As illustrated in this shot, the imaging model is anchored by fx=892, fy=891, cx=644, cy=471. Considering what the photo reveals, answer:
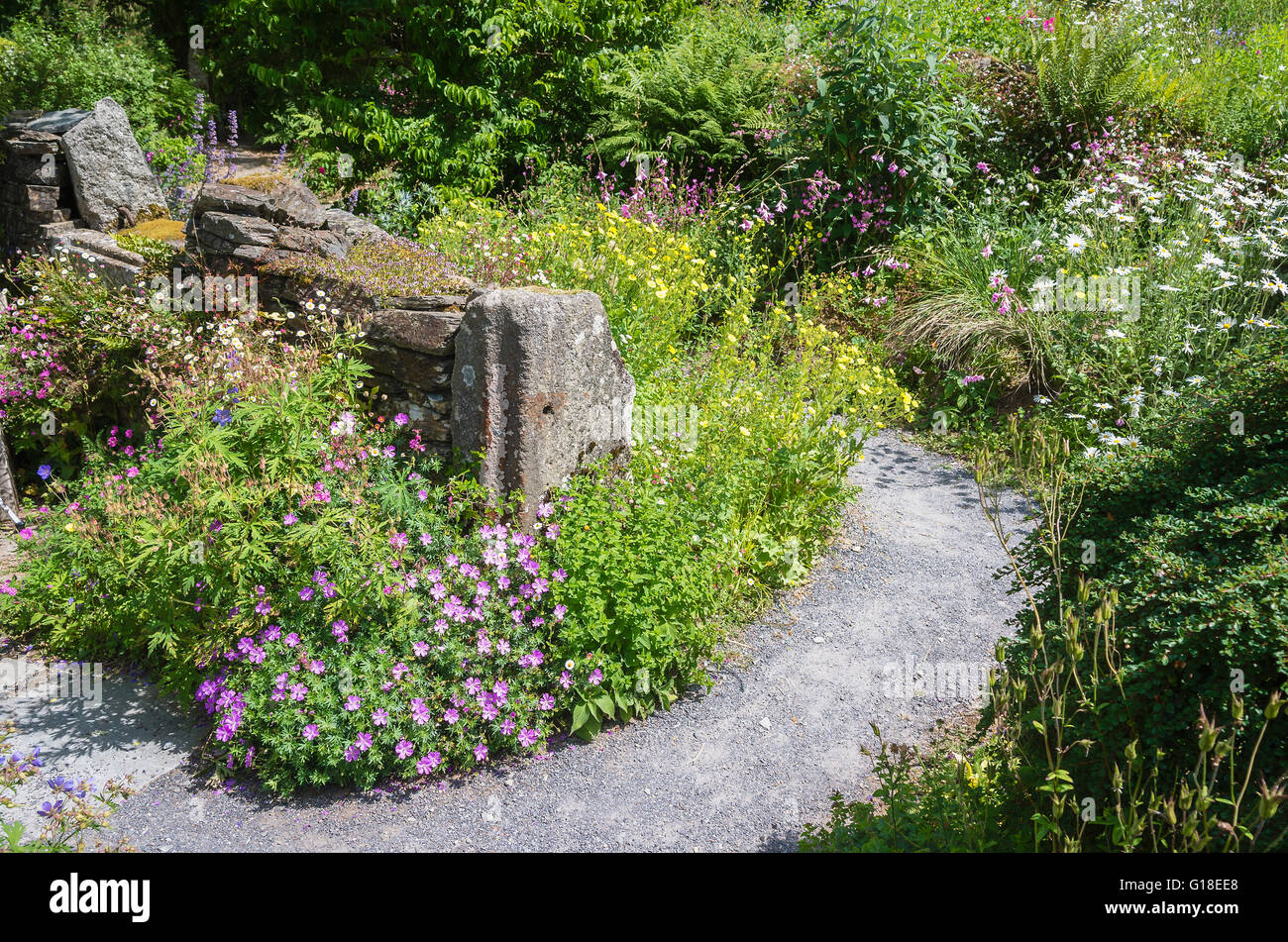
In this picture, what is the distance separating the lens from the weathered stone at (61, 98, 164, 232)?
716cm

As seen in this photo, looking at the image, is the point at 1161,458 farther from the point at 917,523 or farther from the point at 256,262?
the point at 256,262

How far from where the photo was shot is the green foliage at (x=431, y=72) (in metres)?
8.09

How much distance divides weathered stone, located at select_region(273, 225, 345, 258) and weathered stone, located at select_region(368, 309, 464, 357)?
1.02 m

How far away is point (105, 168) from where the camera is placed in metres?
7.23

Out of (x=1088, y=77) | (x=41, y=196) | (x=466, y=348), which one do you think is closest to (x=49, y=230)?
(x=41, y=196)

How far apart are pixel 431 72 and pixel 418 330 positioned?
487 cm

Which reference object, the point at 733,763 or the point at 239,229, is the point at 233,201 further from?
the point at 733,763

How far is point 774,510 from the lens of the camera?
500 centimetres

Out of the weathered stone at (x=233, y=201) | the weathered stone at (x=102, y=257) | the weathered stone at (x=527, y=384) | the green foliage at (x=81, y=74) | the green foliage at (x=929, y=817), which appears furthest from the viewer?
the green foliage at (x=81, y=74)

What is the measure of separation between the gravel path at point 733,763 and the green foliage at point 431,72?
563 cm

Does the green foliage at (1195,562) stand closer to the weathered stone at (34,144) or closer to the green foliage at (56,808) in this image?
the green foliage at (56,808)

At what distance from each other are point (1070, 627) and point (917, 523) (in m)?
3.43

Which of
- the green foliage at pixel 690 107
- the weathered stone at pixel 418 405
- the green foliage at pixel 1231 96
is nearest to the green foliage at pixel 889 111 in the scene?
the green foliage at pixel 690 107

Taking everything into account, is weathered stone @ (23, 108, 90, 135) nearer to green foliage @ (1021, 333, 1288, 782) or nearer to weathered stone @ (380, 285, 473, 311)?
weathered stone @ (380, 285, 473, 311)
